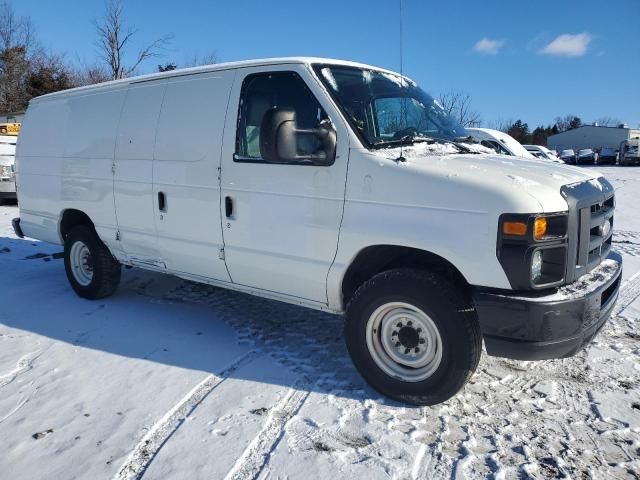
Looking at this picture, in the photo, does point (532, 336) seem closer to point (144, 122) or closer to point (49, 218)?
point (144, 122)

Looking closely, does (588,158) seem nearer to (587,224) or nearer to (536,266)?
(587,224)

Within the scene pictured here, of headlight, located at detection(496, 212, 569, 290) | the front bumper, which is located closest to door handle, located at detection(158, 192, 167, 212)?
the front bumper

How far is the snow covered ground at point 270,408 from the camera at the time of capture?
2723 millimetres

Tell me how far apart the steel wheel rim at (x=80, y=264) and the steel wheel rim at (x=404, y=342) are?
12.1ft

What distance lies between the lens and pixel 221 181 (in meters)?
4.05

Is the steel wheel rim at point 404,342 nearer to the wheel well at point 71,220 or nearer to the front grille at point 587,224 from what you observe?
the front grille at point 587,224

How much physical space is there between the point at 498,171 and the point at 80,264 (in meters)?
4.65

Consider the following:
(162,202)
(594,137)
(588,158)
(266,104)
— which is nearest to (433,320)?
(266,104)

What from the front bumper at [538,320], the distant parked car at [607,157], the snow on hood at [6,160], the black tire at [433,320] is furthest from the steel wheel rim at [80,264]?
the distant parked car at [607,157]

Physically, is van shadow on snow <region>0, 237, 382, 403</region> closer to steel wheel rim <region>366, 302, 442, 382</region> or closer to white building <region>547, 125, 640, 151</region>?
steel wheel rim <region>366, 302, 442, 382</region>

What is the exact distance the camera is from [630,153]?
40062 mm

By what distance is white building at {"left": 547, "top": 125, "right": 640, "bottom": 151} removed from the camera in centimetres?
6631

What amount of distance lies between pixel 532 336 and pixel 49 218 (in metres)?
5.31

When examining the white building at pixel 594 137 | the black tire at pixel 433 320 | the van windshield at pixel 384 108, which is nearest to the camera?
the black tire at pixel 433 320
